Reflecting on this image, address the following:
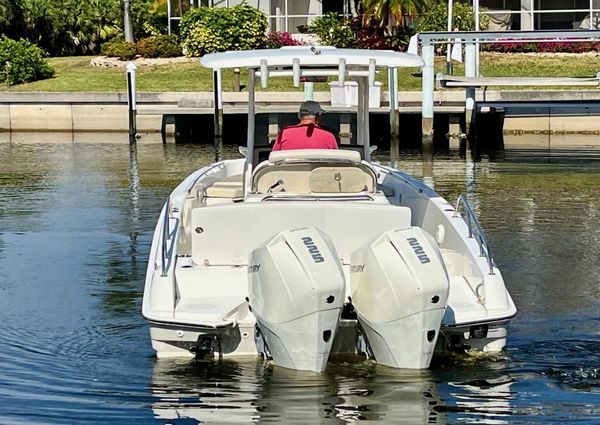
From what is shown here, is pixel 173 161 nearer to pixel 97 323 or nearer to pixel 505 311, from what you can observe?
pixel 97 323

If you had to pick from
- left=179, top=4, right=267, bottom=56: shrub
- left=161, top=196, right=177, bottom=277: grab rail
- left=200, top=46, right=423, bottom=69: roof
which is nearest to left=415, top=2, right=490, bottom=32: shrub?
left=179, top=4, right=267, bottom=56: shrub

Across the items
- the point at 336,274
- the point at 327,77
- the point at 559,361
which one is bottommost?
the point at 559,361

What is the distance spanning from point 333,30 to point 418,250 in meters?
29.7

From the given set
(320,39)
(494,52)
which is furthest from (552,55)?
(320,39)

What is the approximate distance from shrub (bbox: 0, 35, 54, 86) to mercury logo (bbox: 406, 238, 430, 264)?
27261 mm

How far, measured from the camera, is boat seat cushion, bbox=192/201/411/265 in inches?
356

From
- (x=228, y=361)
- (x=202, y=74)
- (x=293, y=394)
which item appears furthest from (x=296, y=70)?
(x=202, y=74)

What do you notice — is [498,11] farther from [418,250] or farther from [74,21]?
[418,250]

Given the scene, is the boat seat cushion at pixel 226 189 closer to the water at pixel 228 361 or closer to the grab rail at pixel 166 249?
the water at pixel 228 361

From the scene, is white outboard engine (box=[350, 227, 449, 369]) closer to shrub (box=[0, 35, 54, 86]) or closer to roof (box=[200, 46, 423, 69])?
roof (box=[200, 46, 423, 69])

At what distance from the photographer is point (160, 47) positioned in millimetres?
36594

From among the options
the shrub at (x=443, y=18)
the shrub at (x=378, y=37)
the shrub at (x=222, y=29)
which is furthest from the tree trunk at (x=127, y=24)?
the shrub at (x=443, y=18)

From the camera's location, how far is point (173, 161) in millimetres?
23094

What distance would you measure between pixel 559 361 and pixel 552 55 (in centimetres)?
2763
